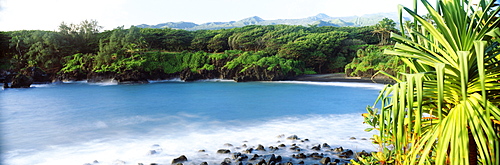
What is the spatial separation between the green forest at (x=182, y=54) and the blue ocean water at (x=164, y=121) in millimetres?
7194

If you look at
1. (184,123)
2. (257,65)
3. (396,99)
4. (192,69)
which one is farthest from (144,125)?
(192,69)

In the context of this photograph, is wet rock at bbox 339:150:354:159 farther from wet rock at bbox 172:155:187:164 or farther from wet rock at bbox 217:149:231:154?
wet rock at bbox 172:155:187:164

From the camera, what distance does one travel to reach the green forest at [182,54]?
26.0 metres

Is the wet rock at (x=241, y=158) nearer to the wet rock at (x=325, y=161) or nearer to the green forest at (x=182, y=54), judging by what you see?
the wet rock at (x=325, y=161)

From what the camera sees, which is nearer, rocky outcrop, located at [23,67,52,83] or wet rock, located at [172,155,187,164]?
wet rock, located at [172,155,187,164]

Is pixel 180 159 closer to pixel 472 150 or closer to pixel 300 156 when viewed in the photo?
pixel 300 156

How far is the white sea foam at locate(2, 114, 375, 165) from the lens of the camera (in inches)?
253

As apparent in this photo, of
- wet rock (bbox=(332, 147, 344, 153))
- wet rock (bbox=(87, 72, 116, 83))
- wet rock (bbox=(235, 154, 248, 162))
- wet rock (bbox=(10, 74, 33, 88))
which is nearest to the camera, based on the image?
wet rock (bbox=(235, 154, 248, 162))

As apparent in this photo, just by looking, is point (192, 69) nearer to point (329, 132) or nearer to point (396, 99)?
point (329, 132)

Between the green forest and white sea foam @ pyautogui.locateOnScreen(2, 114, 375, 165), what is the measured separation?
14.8 m

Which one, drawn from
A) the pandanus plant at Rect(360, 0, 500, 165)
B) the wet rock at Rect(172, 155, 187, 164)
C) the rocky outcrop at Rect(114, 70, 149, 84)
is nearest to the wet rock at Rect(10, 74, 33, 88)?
the rocky outcrop at Rect(114, 70, 149, 84)

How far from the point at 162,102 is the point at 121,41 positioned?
50.7 feet

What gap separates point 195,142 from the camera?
24.9 feet

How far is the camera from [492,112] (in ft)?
4.78
